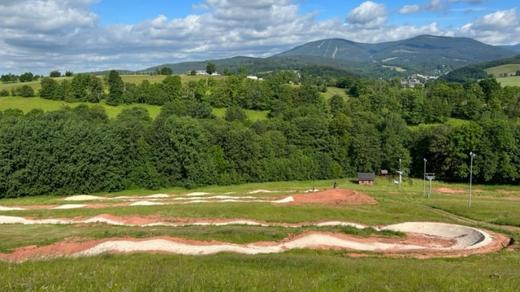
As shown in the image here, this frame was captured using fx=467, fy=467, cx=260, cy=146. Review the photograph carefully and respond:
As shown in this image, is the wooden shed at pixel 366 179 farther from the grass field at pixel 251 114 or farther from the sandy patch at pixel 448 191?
the grass field at pixel 251 114

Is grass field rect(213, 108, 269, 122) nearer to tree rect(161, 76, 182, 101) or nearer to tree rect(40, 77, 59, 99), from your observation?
tree rect(161, 76, 182, 101)

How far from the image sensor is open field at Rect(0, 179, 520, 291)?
480 inches

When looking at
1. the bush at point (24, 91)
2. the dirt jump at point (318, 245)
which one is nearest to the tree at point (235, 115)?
the bush at point (24, 91)

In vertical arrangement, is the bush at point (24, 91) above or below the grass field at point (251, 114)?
above

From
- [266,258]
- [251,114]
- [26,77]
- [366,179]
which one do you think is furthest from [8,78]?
[266,258]

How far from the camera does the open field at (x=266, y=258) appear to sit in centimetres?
→ 1218

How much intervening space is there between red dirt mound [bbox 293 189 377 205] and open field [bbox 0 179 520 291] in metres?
2.06

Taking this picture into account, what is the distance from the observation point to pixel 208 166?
85.4m

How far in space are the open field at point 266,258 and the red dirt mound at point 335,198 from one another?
2.06 metres

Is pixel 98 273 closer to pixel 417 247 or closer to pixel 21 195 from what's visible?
pixel 417 247

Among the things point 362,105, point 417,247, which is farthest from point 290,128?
point 417,247

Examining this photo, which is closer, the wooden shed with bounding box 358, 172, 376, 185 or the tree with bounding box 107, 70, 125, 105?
the wooden shed with bounding box 358, 172, 376, 185

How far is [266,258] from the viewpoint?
21828 mm

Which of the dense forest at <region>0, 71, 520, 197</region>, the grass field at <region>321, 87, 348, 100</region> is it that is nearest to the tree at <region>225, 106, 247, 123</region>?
the dense forest at <region>0, 71, 520, 197</region>
